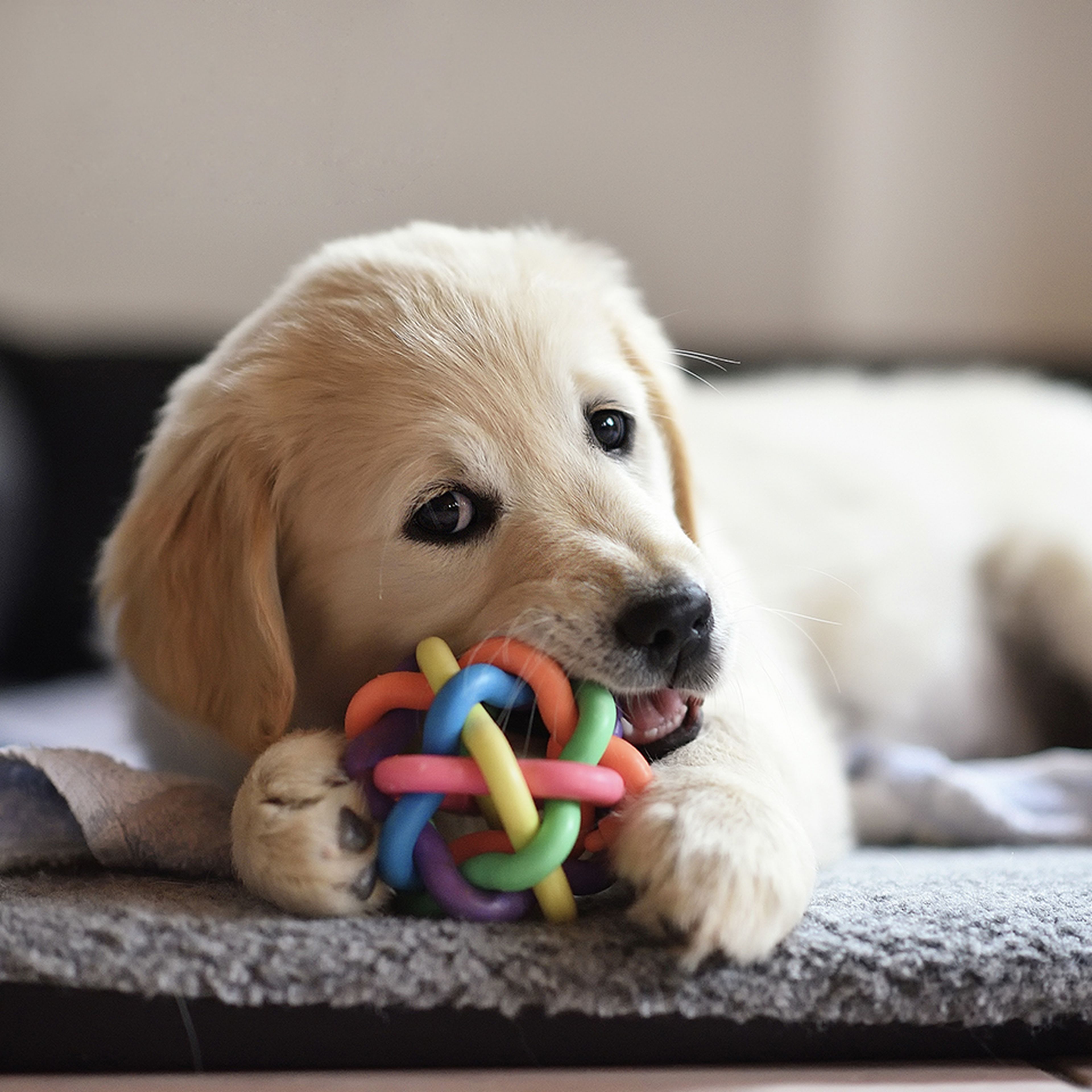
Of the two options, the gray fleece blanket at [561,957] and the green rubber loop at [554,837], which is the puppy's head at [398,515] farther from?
the gray fleece blanket at [561,957]

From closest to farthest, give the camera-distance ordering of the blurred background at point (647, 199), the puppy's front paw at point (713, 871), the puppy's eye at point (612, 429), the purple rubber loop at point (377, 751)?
the puppy's front paw at point (713, 871) < the purple rubber loop at point (377, 751) < the puppy's eye at point (612, 429) < the blurred background at point (647, 199)

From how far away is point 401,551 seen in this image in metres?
1.39

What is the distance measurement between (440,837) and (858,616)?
1.41 m

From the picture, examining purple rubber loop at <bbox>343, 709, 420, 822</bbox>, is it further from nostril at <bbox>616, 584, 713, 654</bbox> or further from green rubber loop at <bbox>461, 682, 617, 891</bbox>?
nostril at <bbox>616, 584, 713, 654</bbox>

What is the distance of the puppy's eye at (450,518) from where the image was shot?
1390 mm

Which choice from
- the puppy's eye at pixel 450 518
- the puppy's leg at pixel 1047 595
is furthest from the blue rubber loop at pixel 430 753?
the puppy's leg at pixel 1047 595

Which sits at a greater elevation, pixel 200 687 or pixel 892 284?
pixel 892 284

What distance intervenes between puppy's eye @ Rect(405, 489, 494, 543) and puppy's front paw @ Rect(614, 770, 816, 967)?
1.39 ft

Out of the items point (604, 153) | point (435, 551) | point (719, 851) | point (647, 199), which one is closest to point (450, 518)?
point (435, 551)

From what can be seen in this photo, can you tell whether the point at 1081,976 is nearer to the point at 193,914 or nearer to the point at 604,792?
the point at 604,792

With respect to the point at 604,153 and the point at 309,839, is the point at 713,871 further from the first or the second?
the point at 604,153

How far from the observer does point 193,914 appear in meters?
1.14

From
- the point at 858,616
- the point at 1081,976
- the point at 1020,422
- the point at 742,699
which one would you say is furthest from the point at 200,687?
the point at 1020,422

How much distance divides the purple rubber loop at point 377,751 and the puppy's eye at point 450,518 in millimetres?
253
